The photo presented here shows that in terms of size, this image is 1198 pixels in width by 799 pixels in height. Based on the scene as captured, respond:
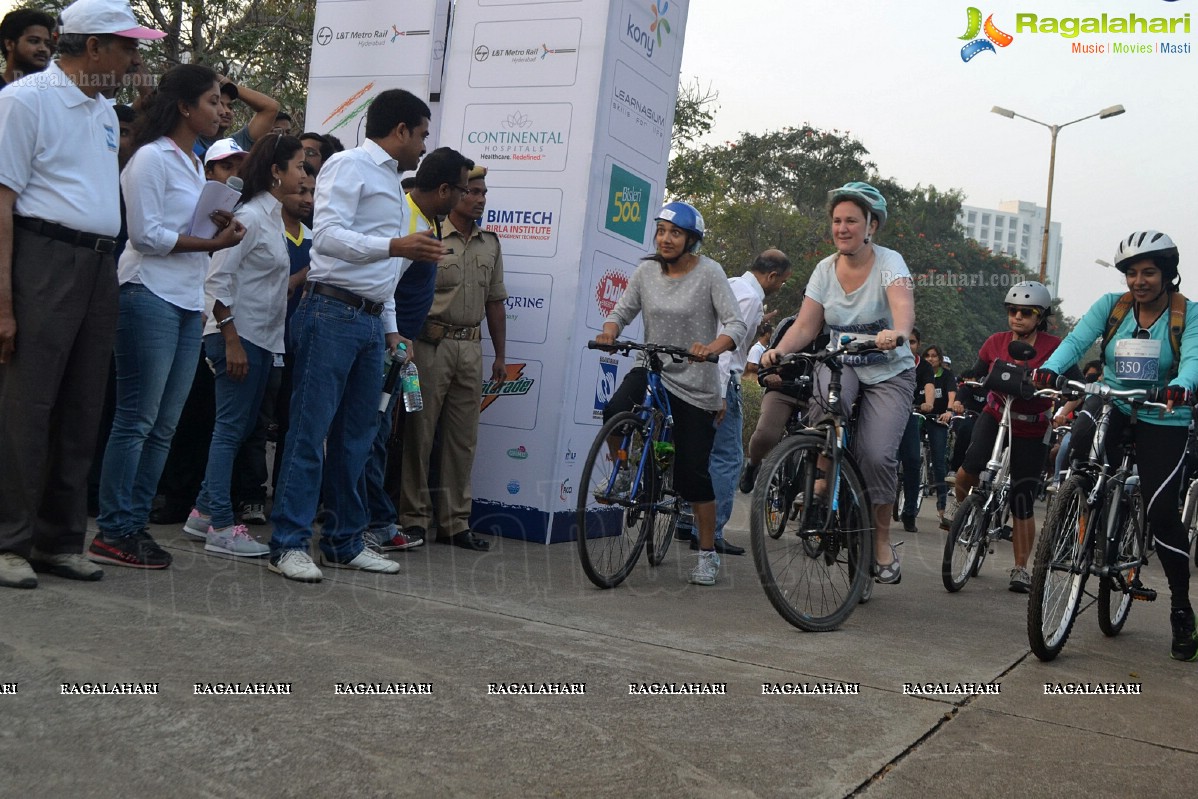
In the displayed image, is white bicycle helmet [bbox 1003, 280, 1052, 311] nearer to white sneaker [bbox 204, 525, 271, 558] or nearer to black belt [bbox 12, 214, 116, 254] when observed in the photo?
white sneaker [bbox 204, 525, 271, 558]

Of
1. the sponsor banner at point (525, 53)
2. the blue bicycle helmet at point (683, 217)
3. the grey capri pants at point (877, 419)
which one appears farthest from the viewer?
the sponsor banner at point (525, 53)

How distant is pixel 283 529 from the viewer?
521 cm

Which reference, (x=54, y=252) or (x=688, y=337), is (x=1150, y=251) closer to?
(x=688, y=337)

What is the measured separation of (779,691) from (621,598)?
1.75 meters

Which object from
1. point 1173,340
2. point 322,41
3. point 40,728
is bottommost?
point 40,728

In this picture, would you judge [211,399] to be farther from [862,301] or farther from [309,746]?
[309,746]

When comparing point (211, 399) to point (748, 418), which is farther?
point (748, 418)

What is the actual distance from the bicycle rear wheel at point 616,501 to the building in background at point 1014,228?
497 feet

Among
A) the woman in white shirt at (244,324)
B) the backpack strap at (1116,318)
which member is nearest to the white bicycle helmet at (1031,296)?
the backpack strap at (1116,318)

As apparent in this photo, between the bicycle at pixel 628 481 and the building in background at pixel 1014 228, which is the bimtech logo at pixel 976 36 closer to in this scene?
the bicycle at pixel 628 481

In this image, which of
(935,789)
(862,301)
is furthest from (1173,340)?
(935,789)

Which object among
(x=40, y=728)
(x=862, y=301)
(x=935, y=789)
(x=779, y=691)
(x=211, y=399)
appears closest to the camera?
(x=40, y=728)

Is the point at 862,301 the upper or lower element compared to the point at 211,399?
upper

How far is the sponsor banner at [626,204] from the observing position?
7352 millimetres
